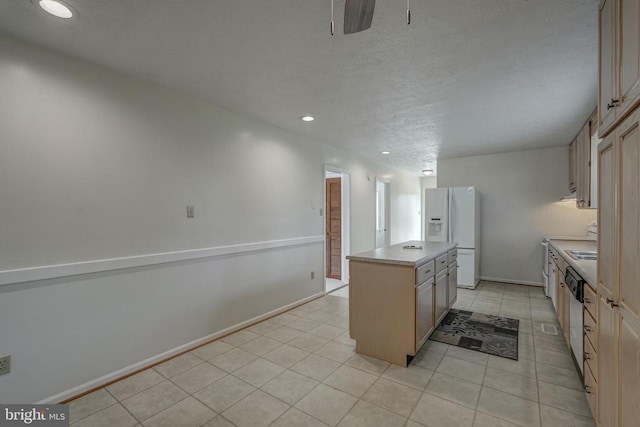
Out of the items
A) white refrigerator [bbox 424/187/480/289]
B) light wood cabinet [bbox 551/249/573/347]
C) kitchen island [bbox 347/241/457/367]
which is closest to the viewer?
kitchen island [bbox 347/241/457/367]

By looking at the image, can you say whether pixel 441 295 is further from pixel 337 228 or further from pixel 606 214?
pixel 337 228

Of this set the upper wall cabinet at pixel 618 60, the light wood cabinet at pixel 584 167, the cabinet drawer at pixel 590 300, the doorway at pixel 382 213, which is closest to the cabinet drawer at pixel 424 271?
the cabinet drawer at pixel 590 300

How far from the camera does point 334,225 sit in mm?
5523

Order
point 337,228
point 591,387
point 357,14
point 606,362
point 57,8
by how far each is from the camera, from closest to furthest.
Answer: point 357,14 → point 606,362 → point 57,8 → point 591,387 → point 337,228

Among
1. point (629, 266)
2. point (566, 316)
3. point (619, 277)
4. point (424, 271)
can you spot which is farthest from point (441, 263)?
point (629, 266)

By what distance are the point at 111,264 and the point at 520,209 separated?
6057 mm

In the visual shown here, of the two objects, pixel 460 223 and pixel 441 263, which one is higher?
pixel 460 223

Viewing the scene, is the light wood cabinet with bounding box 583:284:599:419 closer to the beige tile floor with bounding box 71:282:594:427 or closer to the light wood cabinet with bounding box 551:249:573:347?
the beige tile floor with bounding box 71:282:594:427

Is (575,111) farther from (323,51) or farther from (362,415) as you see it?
(362,415)

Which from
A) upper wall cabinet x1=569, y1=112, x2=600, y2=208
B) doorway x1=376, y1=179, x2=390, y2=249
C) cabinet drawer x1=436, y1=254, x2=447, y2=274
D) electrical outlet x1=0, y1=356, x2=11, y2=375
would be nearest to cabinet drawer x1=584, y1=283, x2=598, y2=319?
cabinet drawer x1=436, y1=254, x2=447, y2=274

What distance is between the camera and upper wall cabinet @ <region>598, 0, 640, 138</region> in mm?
1141

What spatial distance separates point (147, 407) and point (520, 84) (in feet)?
12.6

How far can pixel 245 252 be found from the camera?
340 cm

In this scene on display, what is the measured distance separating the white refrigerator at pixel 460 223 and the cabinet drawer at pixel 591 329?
10.1 feet
